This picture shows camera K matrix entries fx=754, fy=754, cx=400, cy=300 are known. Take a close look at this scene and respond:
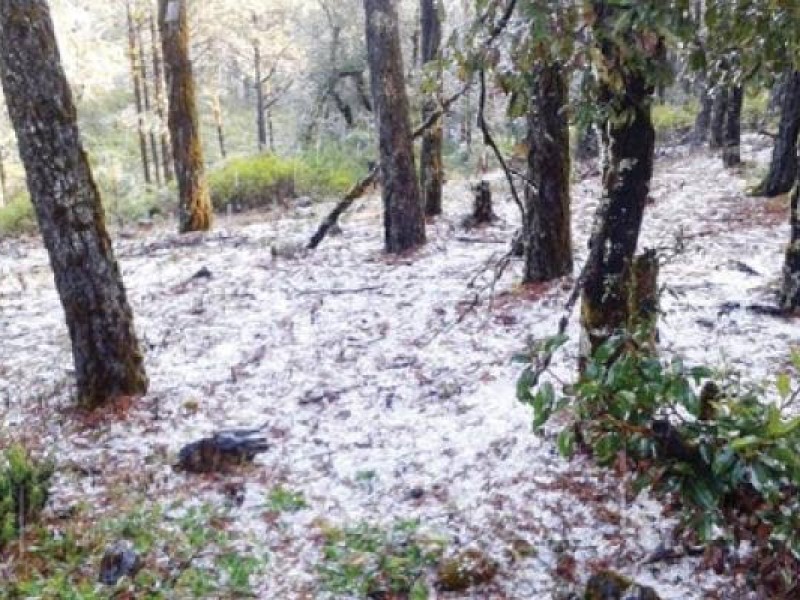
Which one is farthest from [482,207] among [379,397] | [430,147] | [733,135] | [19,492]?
[19,492]

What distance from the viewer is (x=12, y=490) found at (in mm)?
4160

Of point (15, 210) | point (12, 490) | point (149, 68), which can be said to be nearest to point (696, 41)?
point (12, 490)

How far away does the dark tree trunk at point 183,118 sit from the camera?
1107 cm

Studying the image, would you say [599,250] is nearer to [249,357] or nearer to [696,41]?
[696,41]

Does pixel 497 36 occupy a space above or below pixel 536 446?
above

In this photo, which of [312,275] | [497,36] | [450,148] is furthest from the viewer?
[450,148]

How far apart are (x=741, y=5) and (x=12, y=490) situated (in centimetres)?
419

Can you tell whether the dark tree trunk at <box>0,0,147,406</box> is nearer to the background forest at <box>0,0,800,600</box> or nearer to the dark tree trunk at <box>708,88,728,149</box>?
the background forest at <box>0,0,800,600</box>

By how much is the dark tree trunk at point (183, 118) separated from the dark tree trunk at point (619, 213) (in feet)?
28.9

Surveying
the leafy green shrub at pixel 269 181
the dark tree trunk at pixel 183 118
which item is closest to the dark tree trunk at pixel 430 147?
the dark tree trunk at pixel 183 118

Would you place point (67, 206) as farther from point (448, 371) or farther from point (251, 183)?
point (251, 183)

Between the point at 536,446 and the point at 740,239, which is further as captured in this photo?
the point at 740,239

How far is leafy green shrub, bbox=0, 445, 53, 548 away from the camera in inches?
157

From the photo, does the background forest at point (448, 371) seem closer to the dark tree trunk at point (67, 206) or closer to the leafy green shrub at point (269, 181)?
the dark tree trunk at point (67, 206)
